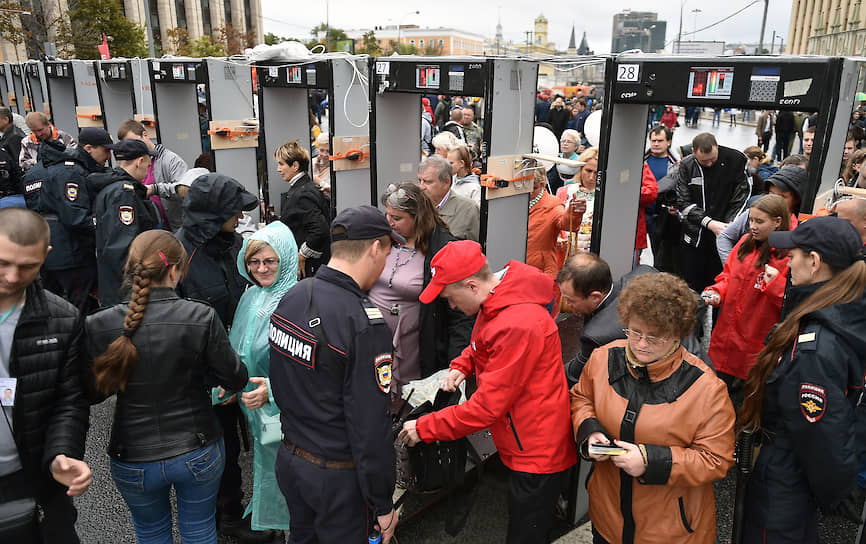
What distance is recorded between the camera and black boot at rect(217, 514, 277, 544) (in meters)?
2.93

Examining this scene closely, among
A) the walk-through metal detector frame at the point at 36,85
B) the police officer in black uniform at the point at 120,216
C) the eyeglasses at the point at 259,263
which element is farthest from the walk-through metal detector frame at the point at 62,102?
the eyeglasses at the point at 259,263

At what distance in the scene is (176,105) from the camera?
698 centimetres

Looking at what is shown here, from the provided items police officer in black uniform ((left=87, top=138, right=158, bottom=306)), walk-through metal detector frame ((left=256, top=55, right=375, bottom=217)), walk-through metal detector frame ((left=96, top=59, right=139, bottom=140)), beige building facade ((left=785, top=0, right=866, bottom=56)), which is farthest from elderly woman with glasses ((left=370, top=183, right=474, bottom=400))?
beige building facade ((left=785, top=0, right=866, bottom=56))

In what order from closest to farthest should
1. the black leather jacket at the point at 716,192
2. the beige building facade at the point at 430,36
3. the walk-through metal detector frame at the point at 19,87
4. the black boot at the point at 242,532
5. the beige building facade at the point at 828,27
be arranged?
the black boot at the point at 242,532 < the black leather jacket at the point at 716,192 < the walk-through metal detector frame at the point at 19,87 < the beige building facade at the point at 828,27 < the beige building facade at the point at 430,36

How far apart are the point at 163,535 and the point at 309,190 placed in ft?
8.86

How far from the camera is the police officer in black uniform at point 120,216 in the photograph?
3721 millimetres

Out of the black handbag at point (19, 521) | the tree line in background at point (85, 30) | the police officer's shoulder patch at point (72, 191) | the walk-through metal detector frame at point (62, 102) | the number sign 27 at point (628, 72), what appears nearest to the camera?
the black handbag at point (19, 521)

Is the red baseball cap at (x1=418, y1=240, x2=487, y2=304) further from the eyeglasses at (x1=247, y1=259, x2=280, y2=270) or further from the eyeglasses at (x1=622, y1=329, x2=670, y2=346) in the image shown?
the eyeglasses at (x1=247, y1=259, x2=280, y2=270)

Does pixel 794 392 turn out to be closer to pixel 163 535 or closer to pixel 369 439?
pixel 369 439

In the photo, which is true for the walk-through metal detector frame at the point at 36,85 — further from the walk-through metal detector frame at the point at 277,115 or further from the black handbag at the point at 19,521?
the black handbag at the point at 19,521

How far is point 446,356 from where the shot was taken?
3051 mm

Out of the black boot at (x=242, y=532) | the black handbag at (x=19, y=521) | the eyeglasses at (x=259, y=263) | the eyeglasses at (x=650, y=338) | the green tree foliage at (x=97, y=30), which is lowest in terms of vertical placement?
the black boot at (x=242, y=532)

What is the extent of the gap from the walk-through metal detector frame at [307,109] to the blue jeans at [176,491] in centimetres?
300

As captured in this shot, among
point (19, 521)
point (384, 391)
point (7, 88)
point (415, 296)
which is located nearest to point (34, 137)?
point (415, 296)
